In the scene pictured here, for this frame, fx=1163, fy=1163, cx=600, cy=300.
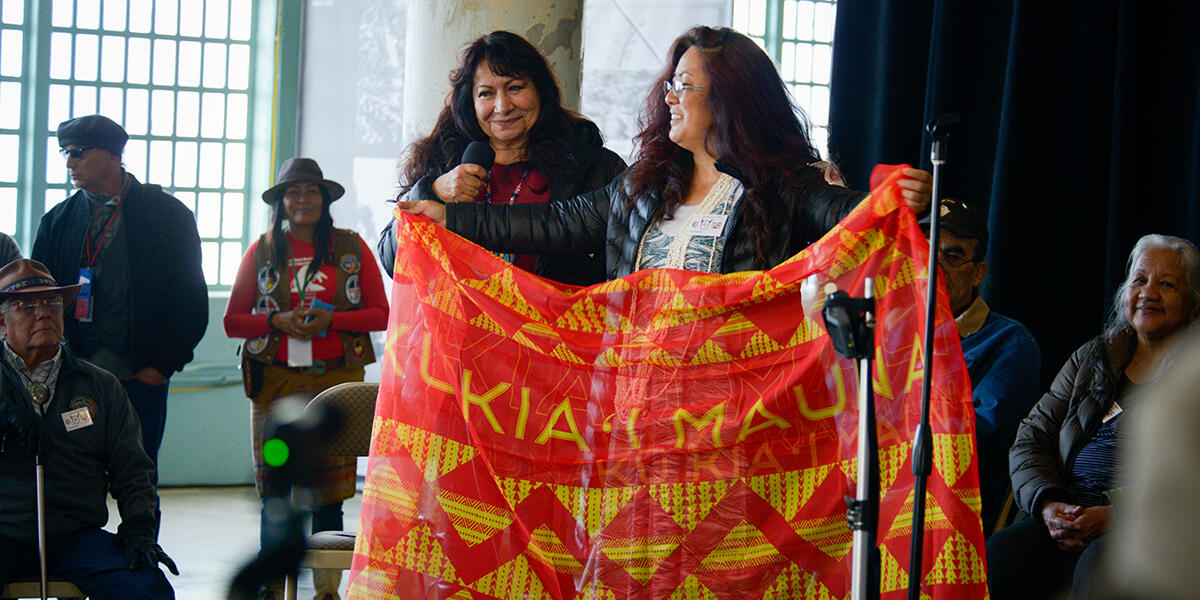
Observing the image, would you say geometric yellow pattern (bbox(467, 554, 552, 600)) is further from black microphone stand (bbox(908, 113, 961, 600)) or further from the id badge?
the id badge

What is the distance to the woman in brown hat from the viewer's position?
4070 millimetres

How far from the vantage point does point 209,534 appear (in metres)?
4.88

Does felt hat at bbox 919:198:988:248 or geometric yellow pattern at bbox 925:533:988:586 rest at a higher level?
felt hat at bbox 919:198:988:248

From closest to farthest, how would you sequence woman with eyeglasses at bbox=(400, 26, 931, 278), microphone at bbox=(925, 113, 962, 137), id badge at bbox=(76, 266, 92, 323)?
microphone at bbox=(925, 113, 962, 137)
woman with eyeglasses at bbox=(400, 26, 931, 278)
id badge at bbox=(76, 266, 92, 323)

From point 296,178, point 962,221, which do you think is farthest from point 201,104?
point 962,221

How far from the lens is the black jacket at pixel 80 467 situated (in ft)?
9.49

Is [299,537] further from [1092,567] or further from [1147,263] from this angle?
[1147,263]

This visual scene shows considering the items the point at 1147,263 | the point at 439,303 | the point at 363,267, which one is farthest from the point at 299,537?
the point at 1147,263

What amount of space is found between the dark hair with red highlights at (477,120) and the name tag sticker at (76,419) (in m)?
1.02

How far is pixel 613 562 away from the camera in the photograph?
2170mm

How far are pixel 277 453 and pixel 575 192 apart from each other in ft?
4.02

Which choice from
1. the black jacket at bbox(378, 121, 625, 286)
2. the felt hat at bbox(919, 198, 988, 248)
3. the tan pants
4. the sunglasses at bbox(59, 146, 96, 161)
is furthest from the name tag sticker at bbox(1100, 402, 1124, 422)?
the sunglasses at bbox(59, 146, 96, 161)

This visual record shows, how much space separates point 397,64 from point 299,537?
363 centimetres

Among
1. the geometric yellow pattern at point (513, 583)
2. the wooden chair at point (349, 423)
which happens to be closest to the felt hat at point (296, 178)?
the wooden chair at point (349, 423)
